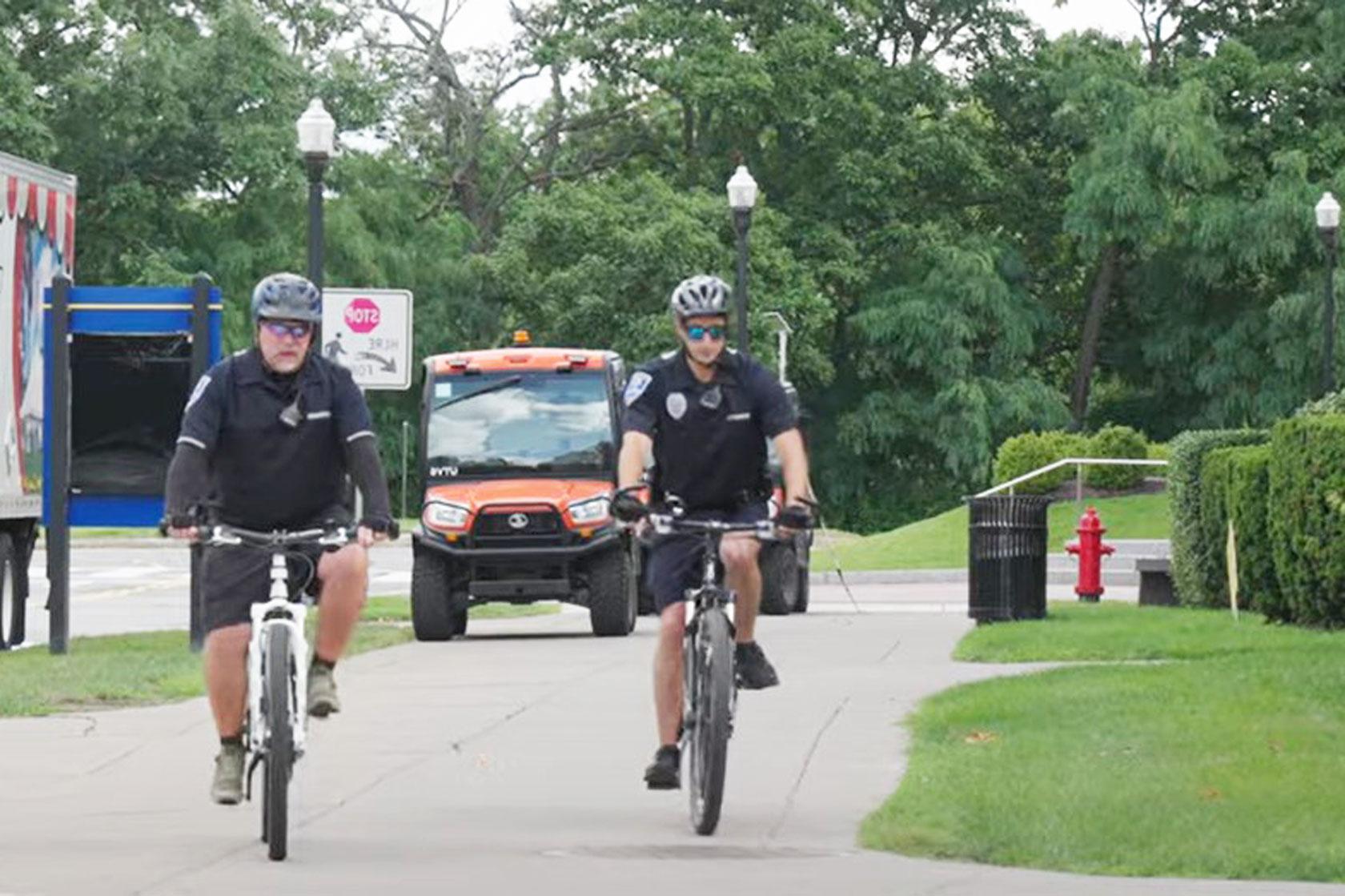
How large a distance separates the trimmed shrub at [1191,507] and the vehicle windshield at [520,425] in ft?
17.0

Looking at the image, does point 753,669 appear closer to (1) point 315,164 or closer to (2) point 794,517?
(2) point 794,517

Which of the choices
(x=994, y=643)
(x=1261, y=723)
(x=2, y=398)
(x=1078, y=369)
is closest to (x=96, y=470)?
(x=2, y=398)

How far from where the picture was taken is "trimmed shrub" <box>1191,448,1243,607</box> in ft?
94.4

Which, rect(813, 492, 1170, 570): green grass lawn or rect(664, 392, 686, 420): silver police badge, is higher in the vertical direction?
rect(664, 392, 686, 420): silver police badge

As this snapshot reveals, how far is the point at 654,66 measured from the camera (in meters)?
69.1

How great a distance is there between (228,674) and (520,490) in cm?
1608

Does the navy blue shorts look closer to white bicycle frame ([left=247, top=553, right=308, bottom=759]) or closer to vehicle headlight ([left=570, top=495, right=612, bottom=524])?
white bicycle frame ([left=247, top=553, right=308, bottom=759])

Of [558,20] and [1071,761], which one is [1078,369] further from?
[1071,761]

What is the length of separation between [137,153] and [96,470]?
135 feet

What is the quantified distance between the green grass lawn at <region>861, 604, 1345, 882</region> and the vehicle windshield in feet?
27.7

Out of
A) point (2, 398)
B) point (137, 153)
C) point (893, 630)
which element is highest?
point (137, 153)

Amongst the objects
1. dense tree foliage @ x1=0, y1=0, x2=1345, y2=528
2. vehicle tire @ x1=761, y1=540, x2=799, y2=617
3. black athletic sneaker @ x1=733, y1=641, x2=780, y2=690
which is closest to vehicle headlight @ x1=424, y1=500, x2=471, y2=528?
vehicle tire @ x1=761, y1=540, x2=799, y2=617

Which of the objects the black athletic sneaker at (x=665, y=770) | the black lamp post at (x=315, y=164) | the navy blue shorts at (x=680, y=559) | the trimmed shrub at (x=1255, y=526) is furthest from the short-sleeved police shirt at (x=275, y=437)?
the black lamp post at (x=315, y=164)

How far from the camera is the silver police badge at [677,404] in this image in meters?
13.3
